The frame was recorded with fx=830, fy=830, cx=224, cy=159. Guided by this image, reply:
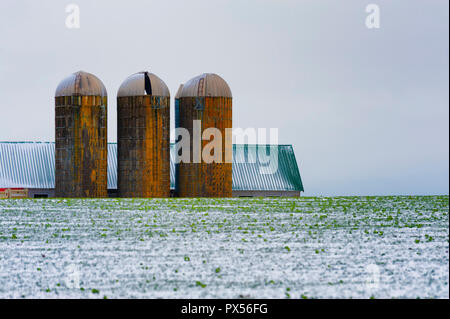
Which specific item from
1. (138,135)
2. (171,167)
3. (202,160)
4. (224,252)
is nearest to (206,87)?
(202,160)

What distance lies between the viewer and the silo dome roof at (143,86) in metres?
48.5

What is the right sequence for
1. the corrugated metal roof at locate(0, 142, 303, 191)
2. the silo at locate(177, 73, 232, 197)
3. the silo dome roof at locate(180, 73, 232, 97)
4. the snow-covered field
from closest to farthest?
the snow-covered field → the silo at locate(177, 73, 232, 197) → the silo dome roof at locate(180, 73, 232, 97) → the corrugated metal roof at locate(0, 142, 303, 191)

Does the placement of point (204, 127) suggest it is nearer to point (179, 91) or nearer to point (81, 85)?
point (179, 91)

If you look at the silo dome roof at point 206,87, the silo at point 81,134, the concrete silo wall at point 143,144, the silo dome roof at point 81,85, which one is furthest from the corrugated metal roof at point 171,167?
the silo dome roof at point 81,85

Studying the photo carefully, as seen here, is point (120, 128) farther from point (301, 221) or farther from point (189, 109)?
point (301, 221)

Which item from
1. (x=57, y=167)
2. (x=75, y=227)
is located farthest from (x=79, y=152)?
(x=75, y=227)

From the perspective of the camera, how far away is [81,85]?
48.5 m

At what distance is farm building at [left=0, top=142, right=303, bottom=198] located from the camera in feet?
173

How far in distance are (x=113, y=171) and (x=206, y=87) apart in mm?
8383

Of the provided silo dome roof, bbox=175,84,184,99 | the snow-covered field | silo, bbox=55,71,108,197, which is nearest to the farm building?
silo, bbox=55,71,108,197

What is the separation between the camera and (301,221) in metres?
31.5

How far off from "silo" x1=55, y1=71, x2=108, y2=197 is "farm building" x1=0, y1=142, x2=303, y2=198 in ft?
8.33

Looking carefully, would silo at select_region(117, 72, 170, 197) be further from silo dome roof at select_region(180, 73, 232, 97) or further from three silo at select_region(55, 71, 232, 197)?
silo dome roof at select_region(180, 73, 232, 97)
